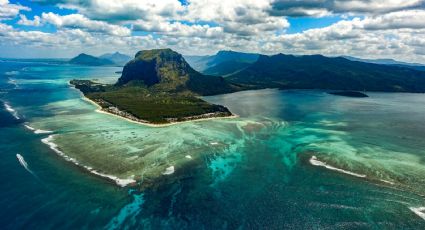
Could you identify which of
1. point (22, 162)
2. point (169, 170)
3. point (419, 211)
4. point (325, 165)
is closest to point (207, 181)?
point (169, 170)

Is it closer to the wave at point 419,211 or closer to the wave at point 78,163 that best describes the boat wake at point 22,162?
the wave at point 78,163

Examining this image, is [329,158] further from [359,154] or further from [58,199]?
[58,199]

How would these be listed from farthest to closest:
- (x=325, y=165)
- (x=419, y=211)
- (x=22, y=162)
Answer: (x=325, y=165), (x=22, y=162), (x=419, y=211)

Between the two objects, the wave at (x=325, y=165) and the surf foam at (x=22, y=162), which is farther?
the wave at (x=325, y=165)

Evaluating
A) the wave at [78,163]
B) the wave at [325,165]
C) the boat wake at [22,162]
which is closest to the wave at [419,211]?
the wave at [325,165]

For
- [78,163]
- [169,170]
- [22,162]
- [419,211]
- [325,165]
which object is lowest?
[419,211]

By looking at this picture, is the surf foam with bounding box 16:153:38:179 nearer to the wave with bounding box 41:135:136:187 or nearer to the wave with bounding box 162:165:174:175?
the wave with bounding box 41:135:136:187

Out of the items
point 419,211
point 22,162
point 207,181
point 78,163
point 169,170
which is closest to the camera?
point 419,211

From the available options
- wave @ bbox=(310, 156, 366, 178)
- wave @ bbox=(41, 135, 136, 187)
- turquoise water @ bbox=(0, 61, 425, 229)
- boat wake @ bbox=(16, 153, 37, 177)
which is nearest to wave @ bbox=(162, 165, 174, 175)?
turquoise water @ bbox=(0, 61, 425, 229)

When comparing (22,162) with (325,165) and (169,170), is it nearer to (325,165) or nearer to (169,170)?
(169,170)

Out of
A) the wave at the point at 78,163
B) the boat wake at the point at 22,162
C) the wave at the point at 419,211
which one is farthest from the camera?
the boat wake at the point at 22,162

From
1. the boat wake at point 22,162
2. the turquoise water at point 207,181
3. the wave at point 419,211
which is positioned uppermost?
the boat wake at point 22,162
